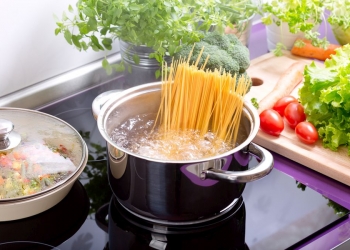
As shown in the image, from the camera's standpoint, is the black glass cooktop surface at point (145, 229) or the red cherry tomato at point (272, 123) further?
the red cherry tomato at point (272, 123)

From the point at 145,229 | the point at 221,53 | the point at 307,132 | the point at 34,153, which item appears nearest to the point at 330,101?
the point at 307,132

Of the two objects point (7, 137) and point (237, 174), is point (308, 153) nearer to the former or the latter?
point (237, 174)

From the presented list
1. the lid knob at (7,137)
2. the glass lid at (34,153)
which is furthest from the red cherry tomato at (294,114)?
the lid knob at (7,137)

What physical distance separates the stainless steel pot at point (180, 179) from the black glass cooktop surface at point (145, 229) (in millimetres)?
54

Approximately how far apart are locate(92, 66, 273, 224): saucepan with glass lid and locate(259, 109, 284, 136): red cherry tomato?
0.72 feet

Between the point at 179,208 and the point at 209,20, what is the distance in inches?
21.0

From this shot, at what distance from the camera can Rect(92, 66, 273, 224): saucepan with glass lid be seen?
99 centimetres

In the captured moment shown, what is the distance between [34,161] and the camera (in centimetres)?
110

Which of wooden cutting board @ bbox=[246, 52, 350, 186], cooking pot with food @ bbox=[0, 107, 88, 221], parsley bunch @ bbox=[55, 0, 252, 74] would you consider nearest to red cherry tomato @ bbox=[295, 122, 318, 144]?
wooden cutting board @ bbox=[246, 52, 350, 186]

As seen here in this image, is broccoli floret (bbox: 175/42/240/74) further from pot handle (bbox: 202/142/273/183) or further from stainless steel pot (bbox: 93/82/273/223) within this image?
pot handle (bbox: 202/142/273/183)

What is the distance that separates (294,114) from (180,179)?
519 mm

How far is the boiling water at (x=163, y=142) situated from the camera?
1101 mm

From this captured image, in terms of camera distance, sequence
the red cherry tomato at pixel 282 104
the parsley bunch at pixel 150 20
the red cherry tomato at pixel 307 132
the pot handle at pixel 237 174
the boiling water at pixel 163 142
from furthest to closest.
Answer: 1. the red cherry tomato at pixel 282 104
2. the red cherry tomato at pixel 307 132
3. the parsley bunch at pixel 150 20
4. the boiling water at pixel 163 142
5. the pot handle at pixel 237 174

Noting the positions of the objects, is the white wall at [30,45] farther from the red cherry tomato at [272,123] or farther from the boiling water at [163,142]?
the red cherry tomato at [272,123]
